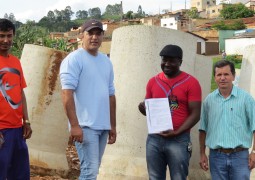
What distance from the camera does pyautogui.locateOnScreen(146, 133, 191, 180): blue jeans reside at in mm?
3523

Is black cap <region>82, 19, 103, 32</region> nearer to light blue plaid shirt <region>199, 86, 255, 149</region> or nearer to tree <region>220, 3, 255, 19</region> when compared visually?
light blue plaid shirt <region>199, 86, 255, 149</region>

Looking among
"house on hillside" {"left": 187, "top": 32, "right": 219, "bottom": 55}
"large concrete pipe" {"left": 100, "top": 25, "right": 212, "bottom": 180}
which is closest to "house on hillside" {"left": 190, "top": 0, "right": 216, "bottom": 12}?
"house on hillside" {"left": 187, "top": 32, "right": 219, "bottom": 55}

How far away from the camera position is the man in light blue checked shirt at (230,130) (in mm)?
3389

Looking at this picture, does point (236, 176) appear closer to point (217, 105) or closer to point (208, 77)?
point (217, 105)

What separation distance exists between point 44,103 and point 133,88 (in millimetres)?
1541

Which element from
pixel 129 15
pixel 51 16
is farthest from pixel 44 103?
pixel 51 16

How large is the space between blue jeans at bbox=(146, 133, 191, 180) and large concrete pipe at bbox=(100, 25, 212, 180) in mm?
1153

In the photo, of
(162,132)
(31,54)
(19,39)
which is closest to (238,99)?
(162,132)

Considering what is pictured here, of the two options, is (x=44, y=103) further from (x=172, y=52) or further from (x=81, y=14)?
(x=81, y=14)

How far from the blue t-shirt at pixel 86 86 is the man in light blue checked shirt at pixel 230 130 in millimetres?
897

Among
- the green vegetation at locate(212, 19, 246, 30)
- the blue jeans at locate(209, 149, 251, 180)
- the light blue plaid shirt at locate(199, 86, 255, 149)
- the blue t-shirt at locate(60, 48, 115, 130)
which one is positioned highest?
the blue t-shirt at locate(60, 48, 115, 130)

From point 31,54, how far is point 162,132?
296 cm

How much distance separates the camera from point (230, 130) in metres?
3.41

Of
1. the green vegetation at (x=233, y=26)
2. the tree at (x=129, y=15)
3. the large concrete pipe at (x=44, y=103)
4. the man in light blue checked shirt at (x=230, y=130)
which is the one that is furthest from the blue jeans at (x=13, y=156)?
the tree at (x=129, y=15)
